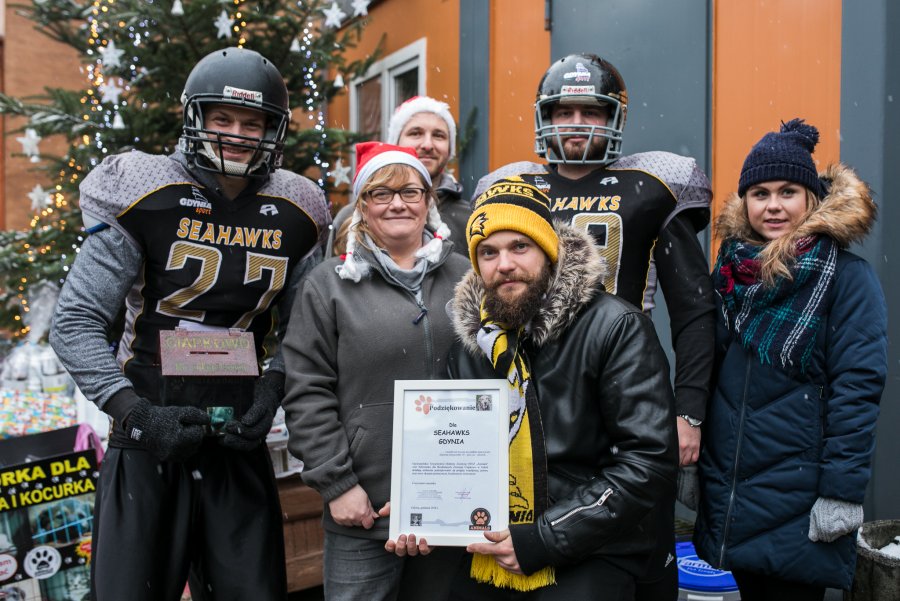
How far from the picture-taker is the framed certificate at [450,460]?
2.17 metres

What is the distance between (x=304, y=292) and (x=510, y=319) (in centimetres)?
82

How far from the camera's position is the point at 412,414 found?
2271 millimetres

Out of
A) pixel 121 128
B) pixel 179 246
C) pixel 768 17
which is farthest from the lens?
pixel 121 128

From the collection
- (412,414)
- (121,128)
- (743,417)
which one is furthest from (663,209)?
(121,128)

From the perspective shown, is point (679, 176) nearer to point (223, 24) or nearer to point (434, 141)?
point (434, 141)

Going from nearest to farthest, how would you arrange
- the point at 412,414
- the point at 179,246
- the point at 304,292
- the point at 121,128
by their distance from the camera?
the point at 412,414, the point at 304,292, the point at 179,246, the point at 121,128

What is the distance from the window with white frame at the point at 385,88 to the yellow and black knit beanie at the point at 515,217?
5.92 m

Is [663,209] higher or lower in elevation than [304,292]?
higher

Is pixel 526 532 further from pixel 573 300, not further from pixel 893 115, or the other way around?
pixel 893 115

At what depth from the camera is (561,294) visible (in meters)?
2.21

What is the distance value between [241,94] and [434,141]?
1.28 m

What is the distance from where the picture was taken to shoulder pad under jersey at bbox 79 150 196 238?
2.83 meters

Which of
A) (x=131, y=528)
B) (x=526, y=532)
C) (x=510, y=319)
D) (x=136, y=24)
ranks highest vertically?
(x=136, y=24)

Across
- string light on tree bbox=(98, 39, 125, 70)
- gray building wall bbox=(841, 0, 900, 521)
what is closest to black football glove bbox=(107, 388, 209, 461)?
gray building wall bbox=(841, 0, 900, 521)
